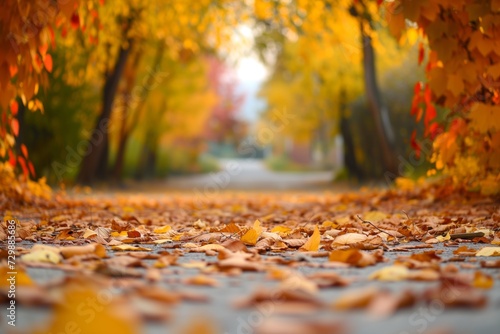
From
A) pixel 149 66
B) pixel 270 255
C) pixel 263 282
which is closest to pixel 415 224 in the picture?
pixel 270 255

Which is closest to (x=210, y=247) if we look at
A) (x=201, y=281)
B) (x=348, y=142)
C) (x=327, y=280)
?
(x=201, y=281)

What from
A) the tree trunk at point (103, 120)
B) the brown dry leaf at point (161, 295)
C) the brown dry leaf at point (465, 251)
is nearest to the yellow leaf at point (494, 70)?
the brown dry leaf at point (465, 251)

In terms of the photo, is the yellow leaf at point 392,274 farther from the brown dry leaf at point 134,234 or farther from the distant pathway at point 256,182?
the distant pathway at point 256,182

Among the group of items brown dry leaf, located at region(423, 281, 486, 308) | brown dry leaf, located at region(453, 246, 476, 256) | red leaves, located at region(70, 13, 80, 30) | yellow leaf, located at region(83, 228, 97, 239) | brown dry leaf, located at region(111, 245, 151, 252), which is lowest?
brown dry leaf, located at region(453, 246, 476, 256)

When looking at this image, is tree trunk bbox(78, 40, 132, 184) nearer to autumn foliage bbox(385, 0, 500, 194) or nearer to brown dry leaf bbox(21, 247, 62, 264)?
autumn foliage bbox(385, 0, 500, 194)

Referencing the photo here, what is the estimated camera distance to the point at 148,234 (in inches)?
153

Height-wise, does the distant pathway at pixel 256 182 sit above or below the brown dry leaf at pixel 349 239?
below

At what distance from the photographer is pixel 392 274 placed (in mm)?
2324

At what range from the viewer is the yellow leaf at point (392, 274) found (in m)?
2.32

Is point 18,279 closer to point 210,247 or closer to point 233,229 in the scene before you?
point 210,247

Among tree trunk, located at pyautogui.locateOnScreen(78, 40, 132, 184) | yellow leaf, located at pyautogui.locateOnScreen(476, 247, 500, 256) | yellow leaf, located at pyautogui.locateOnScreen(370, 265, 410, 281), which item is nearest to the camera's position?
yellow leaf, located at pyautogui.locateOnScreen(370, 265, 410, 281)

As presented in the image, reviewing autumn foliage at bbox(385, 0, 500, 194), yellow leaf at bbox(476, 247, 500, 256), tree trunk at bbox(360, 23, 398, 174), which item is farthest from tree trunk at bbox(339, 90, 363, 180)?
yellow leaf at bbox(476, 247, 500, 256)

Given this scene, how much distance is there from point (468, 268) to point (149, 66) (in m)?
16.1

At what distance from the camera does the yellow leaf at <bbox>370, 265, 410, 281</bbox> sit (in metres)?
2.32
